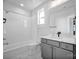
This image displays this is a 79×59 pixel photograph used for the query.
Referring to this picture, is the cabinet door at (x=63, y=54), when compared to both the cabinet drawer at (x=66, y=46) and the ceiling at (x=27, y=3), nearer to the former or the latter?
the cabinet drawer at (x=66, y=46)

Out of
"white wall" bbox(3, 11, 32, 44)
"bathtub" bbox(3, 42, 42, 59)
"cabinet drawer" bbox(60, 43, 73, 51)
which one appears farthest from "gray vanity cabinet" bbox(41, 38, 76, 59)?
"white wall" bbox(3, 11, 32, 44)

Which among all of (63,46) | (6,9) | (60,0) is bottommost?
(63,46)

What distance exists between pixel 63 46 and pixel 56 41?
217 millimetres

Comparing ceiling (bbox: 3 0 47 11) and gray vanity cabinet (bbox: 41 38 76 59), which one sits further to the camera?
ceiling (bbox: 3 0 47 11)

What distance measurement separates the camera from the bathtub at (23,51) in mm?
2121

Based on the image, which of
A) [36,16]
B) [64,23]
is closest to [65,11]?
[64,23]

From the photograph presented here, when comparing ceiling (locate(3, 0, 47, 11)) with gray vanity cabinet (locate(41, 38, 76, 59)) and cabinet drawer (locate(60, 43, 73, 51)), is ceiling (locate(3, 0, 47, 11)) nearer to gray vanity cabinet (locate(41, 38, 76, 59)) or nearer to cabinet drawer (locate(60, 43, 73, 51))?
gray vanity cabinet (locate(41, 38, 76, 59))

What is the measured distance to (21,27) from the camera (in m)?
2.90

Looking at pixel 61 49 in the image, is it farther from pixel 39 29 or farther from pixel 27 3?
pixel 27 3

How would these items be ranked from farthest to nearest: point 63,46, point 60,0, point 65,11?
point 60,0
point 65,11
point 63,46

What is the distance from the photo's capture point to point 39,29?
9.91ft

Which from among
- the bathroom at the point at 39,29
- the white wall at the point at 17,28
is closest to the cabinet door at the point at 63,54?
the bathroom at the point at 39,29

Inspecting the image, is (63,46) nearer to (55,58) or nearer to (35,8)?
(55,58)

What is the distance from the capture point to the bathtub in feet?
6.96
